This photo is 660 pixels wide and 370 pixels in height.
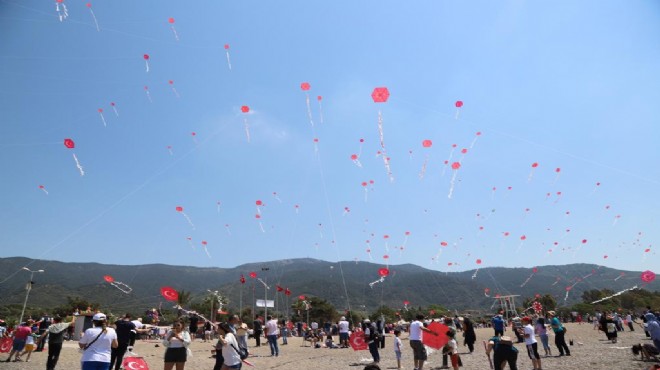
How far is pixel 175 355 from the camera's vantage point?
309 inches

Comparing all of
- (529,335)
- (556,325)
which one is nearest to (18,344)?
(529,335)

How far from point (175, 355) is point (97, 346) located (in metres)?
1.66

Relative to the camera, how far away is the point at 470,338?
1648 cm

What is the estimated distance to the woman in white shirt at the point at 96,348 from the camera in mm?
6535

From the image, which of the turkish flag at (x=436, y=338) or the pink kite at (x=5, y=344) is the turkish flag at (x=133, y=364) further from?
the pink kite at (x=5, y=344)

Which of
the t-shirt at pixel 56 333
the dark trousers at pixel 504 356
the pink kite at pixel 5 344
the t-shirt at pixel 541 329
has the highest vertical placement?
the t-shirt at pixel 56 333

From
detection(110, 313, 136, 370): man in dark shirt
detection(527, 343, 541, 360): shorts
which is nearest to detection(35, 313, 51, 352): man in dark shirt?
detection(110, 313, 136, 370): man in dark shirt

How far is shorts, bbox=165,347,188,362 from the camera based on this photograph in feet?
25.6

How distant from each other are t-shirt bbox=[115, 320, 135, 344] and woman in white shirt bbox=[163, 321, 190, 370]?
2.98 m

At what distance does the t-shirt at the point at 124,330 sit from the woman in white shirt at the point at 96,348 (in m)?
3.45

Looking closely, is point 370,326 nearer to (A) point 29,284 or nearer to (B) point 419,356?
(B) point 419,356

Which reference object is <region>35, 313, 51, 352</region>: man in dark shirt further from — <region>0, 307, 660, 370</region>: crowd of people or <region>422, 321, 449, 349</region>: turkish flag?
<region>422, 321, 449, 349</region>: turkish flag

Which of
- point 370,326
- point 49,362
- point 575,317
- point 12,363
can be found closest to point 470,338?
point 370,326

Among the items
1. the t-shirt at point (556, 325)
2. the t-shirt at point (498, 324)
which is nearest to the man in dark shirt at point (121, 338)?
the t-shirt at point (498, 324)
